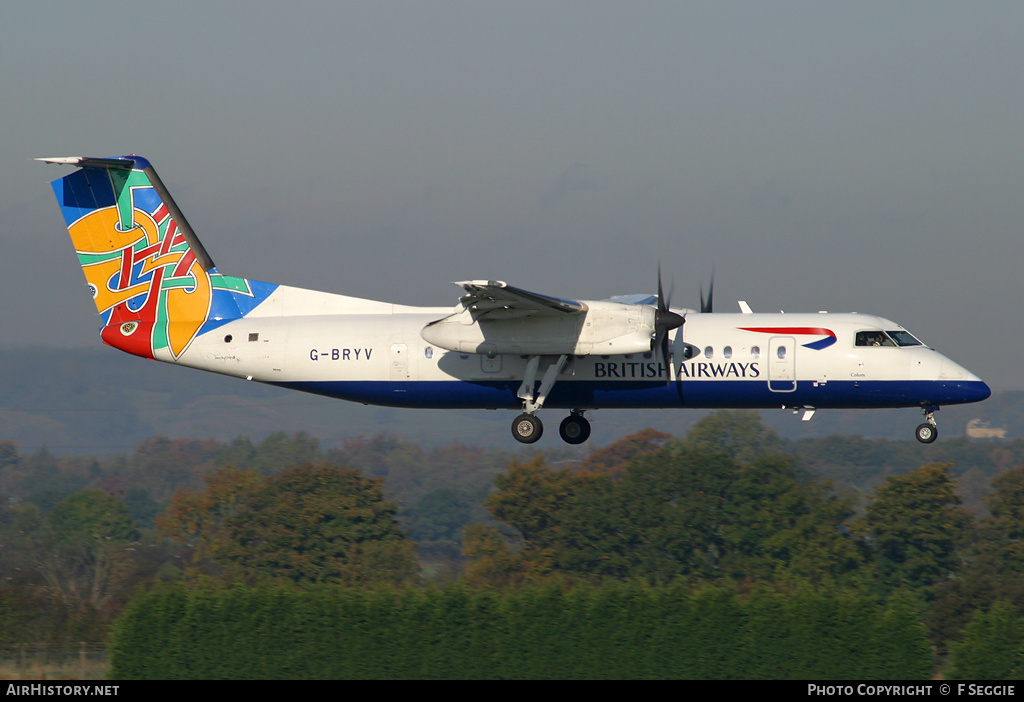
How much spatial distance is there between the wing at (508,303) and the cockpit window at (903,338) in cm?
667

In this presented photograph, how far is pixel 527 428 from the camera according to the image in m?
24.0

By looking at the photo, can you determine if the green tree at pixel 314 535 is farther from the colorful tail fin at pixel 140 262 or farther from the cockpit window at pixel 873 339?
the cockpit window at pixel 873 339

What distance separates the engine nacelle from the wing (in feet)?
0.14

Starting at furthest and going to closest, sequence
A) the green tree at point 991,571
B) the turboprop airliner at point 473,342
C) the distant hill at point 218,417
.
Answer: the distant hill at point 218,417, the green tree at point 991,571, the turboprop airliner at point 473,342

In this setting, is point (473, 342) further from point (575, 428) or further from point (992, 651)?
point (992, 651)

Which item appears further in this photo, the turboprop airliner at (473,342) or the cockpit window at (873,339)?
the cockpit window at (873,339)

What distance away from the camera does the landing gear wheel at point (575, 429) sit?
997 inches

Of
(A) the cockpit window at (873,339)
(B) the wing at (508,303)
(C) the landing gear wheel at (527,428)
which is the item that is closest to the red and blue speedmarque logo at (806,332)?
(A) the cockpit window at (873,339)

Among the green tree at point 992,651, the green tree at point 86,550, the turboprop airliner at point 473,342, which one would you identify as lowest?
the green tree at point 86,550

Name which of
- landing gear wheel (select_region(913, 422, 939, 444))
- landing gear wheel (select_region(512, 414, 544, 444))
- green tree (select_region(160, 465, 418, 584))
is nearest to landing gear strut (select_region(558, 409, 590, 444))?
landing gear wheel (select_region(512, 414, 544, 444))

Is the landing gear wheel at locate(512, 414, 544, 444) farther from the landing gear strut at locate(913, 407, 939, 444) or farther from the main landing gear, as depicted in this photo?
the landing gear strut at locate(913, 407, 939, 444)

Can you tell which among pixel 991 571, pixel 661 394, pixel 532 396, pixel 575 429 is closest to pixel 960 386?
pixel 661 394

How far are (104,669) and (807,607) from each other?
863 inches

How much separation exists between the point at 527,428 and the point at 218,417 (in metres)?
164
